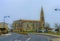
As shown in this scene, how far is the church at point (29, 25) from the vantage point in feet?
4.28

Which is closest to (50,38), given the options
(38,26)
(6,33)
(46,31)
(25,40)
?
(46,31)

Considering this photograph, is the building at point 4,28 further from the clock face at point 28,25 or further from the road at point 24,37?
the clock face at point 28,25

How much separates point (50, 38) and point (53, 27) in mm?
201

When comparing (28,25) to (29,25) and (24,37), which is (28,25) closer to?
(29,25)

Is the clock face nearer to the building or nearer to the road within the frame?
the road

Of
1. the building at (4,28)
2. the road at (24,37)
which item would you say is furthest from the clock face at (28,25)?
the building at (4,28)

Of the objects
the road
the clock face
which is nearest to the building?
the road

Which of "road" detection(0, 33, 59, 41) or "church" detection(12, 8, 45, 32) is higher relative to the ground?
"church" detection(12, 8, 45, 32)

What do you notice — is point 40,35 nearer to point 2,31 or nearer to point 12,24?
point 12,24

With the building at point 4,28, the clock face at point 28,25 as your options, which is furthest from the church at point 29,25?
the building at point 4,28

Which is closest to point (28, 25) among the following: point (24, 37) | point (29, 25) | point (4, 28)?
point (29, 25)

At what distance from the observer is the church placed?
1.30 meters

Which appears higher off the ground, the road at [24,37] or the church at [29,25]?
the church at [29,25]

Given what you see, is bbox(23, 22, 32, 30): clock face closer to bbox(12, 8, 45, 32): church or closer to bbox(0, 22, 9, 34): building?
bbox(12, 8, 45, 32): church
